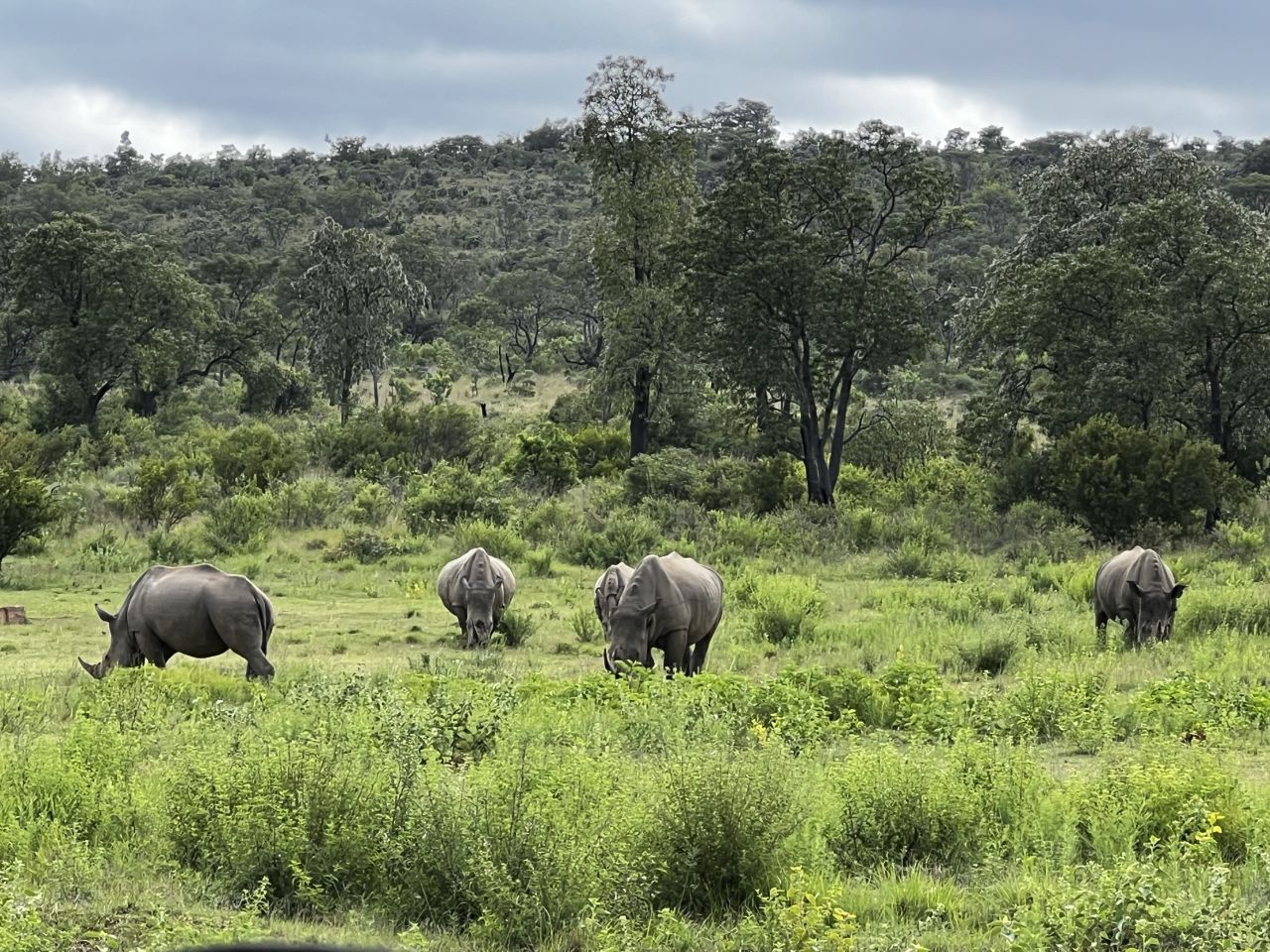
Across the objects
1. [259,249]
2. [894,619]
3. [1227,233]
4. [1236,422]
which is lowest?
[894,619]

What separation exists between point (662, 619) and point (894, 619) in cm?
519

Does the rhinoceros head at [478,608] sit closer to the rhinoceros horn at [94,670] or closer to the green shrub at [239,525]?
the rhinoceros horn at [94,670]

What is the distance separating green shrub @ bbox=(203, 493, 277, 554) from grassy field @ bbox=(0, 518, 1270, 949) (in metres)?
13.4

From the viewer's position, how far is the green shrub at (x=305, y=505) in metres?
27.7

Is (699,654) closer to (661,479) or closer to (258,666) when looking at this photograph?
(258,666)

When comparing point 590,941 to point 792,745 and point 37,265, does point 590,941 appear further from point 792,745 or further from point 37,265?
point 37,265

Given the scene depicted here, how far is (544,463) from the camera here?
110 ft

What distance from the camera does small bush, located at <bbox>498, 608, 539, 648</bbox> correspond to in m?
17.3

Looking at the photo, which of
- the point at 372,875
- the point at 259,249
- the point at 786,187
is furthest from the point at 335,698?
the point at 259,249

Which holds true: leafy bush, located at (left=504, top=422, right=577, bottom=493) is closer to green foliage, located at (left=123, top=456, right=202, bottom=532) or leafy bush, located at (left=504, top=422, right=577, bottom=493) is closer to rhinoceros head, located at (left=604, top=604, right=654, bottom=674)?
green foliage, located at (left=123, top=456, right=202, bottom=532)

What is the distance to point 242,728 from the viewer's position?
8430mm

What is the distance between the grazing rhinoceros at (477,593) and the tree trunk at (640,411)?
→ 713 inches

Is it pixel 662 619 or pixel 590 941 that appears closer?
pixel 590 941

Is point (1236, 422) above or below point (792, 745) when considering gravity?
above
